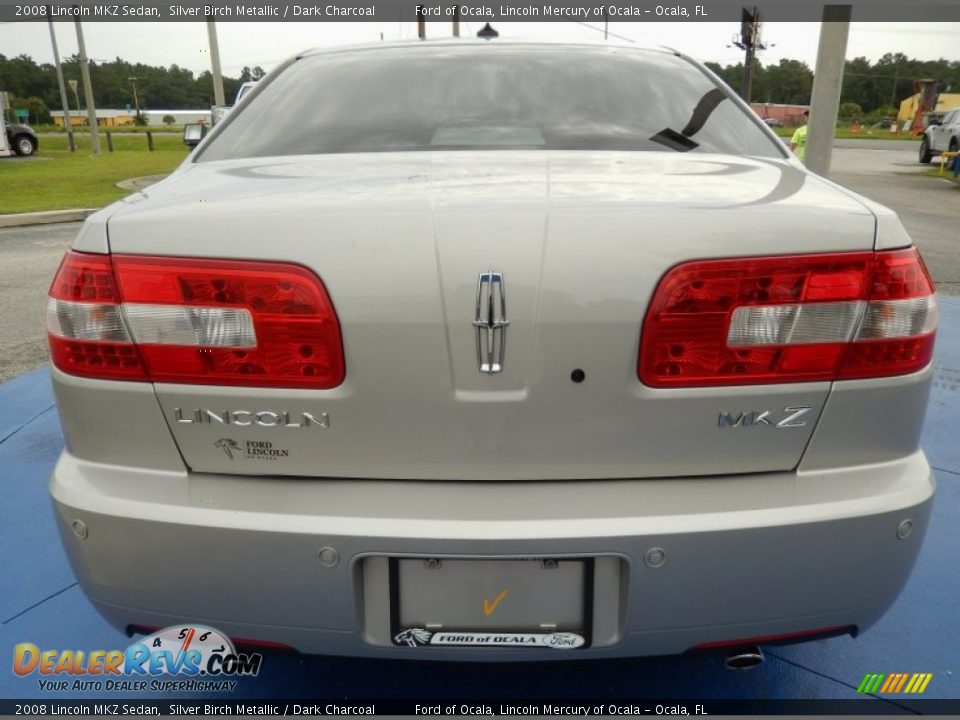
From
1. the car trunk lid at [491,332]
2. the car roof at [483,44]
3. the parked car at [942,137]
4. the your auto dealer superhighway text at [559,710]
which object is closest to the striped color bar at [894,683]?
the your auto dealer superhighway text at [559,710]

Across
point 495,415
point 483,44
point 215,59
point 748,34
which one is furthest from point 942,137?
point 495,415

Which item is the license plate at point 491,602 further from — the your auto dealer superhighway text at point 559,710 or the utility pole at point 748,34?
the utility pole at point 748,34

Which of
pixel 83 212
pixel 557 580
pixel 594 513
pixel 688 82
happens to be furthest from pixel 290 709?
pixel 83 212

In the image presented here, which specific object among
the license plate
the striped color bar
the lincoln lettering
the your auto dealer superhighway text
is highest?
the lincoln lettering

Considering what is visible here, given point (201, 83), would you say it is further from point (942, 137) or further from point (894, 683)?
point (894, 683)

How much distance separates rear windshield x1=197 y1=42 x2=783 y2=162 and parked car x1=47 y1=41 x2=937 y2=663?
63cm

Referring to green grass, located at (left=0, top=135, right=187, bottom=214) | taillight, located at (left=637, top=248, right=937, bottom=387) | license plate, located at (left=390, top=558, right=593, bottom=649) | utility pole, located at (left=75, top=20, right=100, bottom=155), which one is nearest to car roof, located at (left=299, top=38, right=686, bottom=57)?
taillight, located at (left=637, top=248, right=937, bottom=387)

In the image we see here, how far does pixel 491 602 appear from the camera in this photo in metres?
1.37

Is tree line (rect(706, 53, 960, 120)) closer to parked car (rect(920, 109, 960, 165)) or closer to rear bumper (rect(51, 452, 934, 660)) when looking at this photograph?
parked car (rect(920, 109, 960, 165))

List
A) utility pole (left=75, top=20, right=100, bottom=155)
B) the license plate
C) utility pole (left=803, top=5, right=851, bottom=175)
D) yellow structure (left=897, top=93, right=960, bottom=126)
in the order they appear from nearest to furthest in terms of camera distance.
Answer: the license plate
utility pole (left=803, top=5, right=851, bottom=175)
utility pole (left=75, top=20, right=100, bottom=155)
yellow structure (left=897, top=93, right=960, bottom=126)

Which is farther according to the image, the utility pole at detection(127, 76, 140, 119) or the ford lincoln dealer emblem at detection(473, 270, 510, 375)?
the utility pole at detection(127, 76, 140, 119)

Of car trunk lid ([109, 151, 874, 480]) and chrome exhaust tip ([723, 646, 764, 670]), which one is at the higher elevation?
car trunk lid ([109, 151, 874, 480])

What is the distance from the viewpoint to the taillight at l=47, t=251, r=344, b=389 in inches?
50.8

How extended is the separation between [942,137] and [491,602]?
2576 cm
